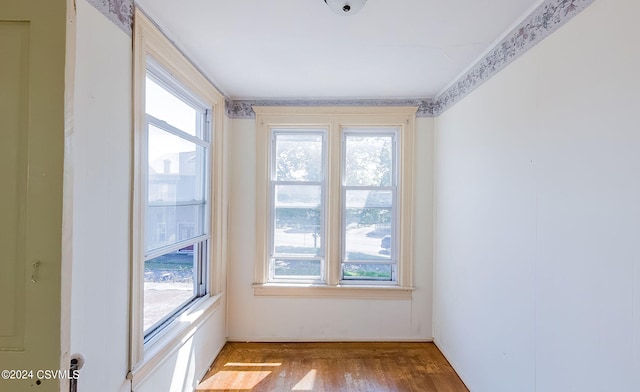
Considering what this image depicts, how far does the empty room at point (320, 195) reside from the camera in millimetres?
838

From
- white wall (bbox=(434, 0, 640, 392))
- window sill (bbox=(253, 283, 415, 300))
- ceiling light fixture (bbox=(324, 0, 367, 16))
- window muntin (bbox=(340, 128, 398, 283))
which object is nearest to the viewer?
white wall (bbox=(434, 0, 640, 392))

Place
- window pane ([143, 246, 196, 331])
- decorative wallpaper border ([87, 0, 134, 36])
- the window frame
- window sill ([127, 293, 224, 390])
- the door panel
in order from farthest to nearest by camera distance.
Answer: window pane ([143, 246, 196, 331])
the window frame
window sill ([127, 293, 224, 390])
decorative wallpaper border ([87, 0, 134, 36])
the door panel

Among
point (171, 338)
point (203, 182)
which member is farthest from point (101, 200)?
point (203, 182)

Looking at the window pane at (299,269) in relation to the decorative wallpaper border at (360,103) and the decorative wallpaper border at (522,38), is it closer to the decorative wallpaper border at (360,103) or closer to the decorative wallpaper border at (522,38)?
the decorative wallpaper border at (360,103)

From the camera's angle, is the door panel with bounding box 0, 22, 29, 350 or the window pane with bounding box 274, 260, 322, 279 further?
the window pane with bounding box 274, 260, 322, 279

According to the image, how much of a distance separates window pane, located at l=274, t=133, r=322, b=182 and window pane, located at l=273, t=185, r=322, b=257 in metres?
0.12

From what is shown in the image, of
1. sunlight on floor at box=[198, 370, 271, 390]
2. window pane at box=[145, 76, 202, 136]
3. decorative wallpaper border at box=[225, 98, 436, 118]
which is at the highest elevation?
decorative wallpaper border at box=[225, 98, 436, 118]

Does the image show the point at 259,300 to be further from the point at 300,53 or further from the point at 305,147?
the point at 300,53

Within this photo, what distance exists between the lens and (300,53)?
1.95m

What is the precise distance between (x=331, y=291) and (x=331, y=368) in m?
0.68

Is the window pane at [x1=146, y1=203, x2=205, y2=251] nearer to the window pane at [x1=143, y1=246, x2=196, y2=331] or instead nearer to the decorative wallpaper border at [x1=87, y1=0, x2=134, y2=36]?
the window pane at [x1=143, y1=246, x2=196, y2=331]

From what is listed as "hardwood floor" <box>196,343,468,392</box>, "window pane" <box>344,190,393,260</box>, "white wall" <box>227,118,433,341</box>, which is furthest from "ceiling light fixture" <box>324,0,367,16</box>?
"hardwood floor" <box>196,343,468,392</box>

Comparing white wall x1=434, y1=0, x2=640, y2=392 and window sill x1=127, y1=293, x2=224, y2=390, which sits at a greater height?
white wall x1=434, y1=0, x2=640, y2=392

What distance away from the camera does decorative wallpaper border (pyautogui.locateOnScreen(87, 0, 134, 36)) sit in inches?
48.2
